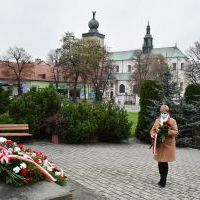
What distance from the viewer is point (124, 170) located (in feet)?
34.0

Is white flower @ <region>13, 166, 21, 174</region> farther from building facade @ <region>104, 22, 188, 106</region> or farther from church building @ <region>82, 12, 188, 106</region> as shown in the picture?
building facade @ <region>104, 22, 188, 106</region>

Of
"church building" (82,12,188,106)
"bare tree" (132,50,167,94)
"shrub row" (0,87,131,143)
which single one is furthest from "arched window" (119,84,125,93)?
"shrub row" (0,87,131,143)

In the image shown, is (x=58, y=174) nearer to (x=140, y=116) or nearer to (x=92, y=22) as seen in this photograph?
(x=140, y=116)

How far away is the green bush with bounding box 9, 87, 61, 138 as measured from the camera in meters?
14.9

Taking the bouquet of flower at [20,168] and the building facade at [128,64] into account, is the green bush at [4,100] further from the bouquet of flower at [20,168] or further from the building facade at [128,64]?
the building facade at [128,64]

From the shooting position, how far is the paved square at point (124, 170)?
26.5 ft

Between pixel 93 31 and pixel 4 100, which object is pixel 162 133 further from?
pixel 93 31

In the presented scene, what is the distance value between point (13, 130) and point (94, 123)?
307 cm

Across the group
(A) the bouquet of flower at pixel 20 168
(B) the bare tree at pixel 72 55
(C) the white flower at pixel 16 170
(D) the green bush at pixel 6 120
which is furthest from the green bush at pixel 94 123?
(B) the bare tree at pixel 72 55

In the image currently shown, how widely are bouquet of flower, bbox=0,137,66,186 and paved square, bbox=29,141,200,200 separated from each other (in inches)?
88.3

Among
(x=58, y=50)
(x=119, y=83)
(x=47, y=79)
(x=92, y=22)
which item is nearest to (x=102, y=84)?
(x=58, y=50)

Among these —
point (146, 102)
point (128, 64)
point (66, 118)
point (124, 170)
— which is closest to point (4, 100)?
point (66, 118)

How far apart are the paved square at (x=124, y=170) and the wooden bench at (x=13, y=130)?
772 mm

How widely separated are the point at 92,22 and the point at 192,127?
93851 millimetres
